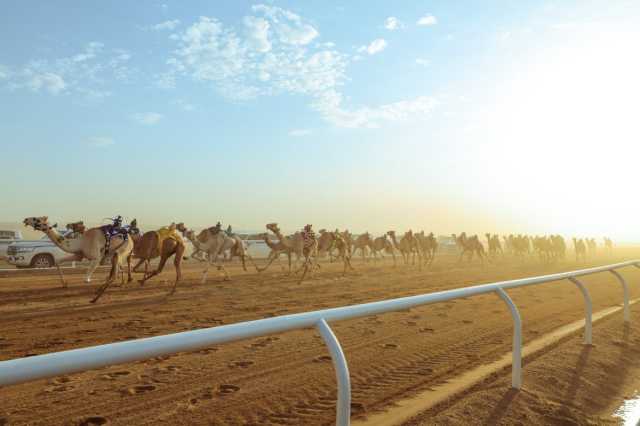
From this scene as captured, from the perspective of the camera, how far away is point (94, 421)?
3.74 m

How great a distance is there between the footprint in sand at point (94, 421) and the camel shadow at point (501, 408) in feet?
9.95

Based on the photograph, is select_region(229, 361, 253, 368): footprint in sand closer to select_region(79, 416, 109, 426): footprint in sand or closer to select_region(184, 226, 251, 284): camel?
select_region(79, 416, 109, 426): footprint in sand

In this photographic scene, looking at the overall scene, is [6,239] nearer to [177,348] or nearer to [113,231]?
[113,231]

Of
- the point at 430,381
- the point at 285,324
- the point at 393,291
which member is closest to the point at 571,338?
the point at 430,381

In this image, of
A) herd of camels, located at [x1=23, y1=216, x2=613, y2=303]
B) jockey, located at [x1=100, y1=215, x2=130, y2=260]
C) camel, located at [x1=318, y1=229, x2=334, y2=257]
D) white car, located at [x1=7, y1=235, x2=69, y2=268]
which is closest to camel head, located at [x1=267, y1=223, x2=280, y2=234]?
herd of camels, located at [x1=23, y1=216, x2=613, y2=303]

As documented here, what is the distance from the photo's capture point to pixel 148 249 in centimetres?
1353

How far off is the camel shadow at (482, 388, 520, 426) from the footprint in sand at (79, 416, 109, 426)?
119 inches

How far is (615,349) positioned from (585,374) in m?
1.69

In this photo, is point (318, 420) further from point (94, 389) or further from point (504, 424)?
point (94, 389)

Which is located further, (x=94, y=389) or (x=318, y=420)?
(x=94, y=389)

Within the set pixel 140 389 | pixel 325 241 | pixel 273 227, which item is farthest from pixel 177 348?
pixel 325 241

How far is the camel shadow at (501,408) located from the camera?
12.5ft

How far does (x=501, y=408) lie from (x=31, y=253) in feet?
66.8

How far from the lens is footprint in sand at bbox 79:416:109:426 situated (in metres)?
3.68
